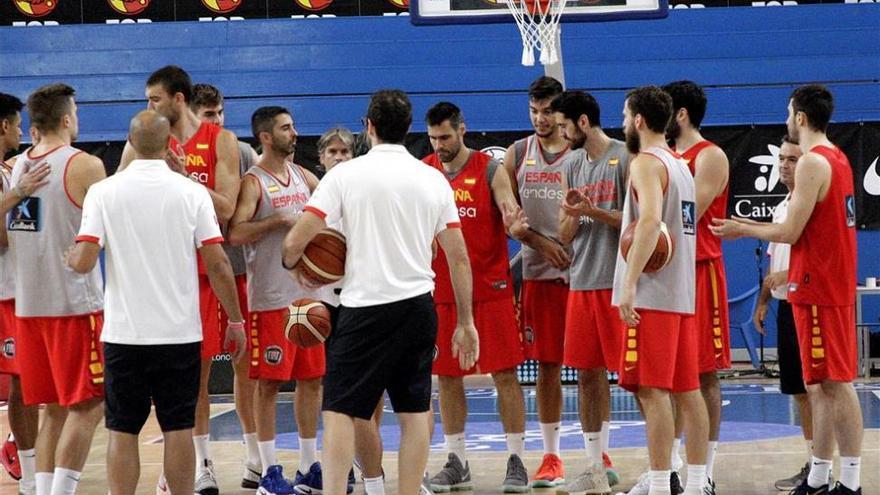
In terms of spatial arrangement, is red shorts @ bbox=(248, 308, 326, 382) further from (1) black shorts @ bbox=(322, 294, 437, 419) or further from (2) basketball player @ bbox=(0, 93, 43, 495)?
(1) black shorts @ bbox=(322, 294, 437, 419)

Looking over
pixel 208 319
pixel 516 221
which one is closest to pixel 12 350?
pixel 208 319

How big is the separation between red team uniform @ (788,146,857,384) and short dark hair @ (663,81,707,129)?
672 mm

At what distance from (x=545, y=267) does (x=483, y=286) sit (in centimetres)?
40

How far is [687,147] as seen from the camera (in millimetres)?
6516

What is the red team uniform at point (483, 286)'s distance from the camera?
6973mm

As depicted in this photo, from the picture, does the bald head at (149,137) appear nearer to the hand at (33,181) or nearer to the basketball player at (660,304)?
the hand at (33,181)

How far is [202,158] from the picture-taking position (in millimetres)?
6812

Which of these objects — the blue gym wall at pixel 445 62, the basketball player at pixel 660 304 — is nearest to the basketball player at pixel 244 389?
the basketball player at pixel 660 304

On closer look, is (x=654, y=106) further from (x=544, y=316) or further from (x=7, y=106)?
(x=7, y=106)

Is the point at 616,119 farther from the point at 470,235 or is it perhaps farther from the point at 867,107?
the point at 470,235

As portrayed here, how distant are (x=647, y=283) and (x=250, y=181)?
8.11ft

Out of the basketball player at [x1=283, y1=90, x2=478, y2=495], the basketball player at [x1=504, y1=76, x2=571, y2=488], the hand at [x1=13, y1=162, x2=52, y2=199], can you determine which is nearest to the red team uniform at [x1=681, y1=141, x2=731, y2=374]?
the basketball player at [x1=504, y1=76, x2=571, y2=488]

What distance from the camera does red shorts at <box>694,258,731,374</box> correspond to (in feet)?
20.7

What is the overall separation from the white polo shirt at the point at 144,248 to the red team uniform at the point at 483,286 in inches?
81.3
